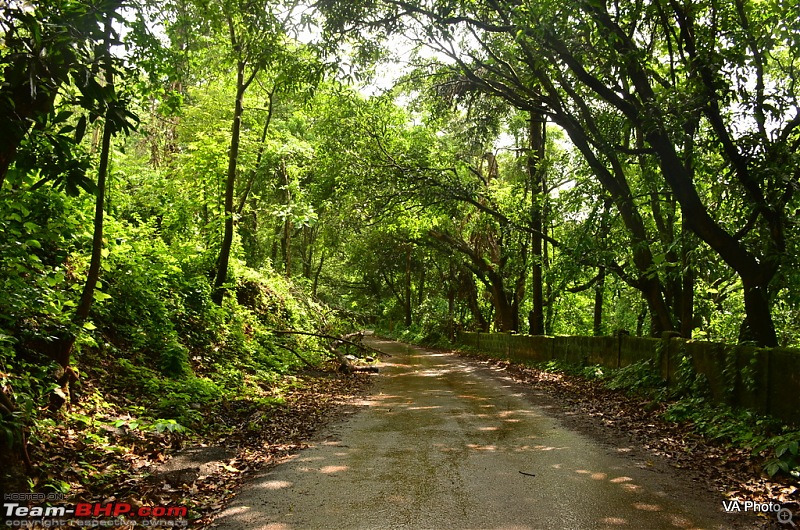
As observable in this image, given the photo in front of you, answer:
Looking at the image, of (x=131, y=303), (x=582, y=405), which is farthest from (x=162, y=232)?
(x=582, y=405)

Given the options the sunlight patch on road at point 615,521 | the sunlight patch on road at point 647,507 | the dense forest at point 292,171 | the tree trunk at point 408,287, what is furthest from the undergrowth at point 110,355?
the tree trunk at point 408,287

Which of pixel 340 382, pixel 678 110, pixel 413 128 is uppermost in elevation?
pixel 413 128

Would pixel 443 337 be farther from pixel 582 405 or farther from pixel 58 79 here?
pixel 58 79

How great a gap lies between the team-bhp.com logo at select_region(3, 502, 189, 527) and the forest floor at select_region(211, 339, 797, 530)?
1.45ft

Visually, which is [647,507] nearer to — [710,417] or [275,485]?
[275,485]

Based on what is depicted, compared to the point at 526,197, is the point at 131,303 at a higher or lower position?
lower

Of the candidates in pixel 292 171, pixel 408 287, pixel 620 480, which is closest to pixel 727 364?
pixel 620 480

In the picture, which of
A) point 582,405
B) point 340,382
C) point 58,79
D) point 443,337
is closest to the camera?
point 58,79

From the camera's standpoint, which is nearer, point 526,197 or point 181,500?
point 181,500

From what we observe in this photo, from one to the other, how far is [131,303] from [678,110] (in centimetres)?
953

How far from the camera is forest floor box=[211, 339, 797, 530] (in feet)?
15.0

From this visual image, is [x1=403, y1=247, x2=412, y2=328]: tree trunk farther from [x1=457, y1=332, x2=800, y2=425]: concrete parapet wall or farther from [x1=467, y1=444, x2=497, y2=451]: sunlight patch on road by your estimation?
[x1=467, y1=444, x2=497, y2=451]: sunlight patch on road

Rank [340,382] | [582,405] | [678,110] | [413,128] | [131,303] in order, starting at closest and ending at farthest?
[678,110], [131,303], [582,405], [340,382], [413,128]

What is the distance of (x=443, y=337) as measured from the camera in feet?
114
